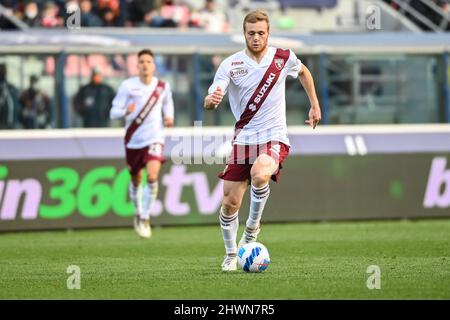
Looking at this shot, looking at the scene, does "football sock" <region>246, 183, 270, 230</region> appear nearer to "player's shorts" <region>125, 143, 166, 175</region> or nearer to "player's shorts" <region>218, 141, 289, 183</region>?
"player's shorts" <region>218, 141, 289, 183</region>

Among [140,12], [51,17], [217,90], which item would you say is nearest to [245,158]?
[217,90]

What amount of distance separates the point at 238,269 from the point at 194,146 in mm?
9515

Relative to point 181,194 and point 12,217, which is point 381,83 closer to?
point 181,194

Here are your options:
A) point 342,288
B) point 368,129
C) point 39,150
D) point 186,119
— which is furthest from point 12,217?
point 342,288

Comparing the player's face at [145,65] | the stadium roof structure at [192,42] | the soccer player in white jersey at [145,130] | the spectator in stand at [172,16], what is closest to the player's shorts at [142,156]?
the soccer player in white jersey at [145,130]

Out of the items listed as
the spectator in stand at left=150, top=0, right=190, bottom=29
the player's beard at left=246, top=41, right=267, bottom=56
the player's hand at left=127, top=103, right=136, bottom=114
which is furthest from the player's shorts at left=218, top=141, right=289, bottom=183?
the spectator in stand at left=150, top=0, right=190, bottom=29

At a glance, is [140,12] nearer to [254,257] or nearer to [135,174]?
→ [135,174]

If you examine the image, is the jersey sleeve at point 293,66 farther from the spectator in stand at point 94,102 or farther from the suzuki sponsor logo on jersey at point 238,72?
the spectator in stand at point 94,102

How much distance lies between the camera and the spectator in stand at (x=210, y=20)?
27203 millimetres

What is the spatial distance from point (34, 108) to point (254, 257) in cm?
1098

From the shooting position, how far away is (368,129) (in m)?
22.4

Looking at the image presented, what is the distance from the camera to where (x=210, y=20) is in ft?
89.7

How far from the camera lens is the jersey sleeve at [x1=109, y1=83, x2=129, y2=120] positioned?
17.7m

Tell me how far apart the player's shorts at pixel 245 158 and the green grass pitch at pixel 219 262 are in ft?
3.23
